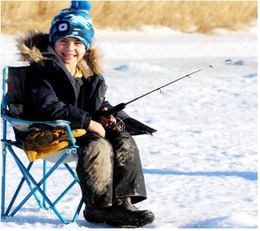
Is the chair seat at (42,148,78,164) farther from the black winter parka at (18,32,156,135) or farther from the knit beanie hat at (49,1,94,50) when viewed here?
the knit beanie hat at (49,1,94,50)

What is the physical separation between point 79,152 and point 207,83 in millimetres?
5871

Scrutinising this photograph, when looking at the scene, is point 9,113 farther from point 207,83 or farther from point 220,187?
point 207,83

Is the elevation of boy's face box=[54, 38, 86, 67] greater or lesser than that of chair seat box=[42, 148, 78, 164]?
greater

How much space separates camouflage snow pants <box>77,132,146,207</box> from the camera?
2.99 meters

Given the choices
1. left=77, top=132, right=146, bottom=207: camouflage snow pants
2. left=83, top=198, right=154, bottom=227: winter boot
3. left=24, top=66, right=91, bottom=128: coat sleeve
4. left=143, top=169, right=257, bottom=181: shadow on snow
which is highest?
left=24, top=66, right=91, bottom=128: coat sleeve

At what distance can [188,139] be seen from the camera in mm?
5531

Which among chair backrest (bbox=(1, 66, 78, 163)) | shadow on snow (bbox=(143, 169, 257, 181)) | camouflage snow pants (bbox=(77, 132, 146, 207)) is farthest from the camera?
shadow on snow (bbox=(143, 169, 257, 181))

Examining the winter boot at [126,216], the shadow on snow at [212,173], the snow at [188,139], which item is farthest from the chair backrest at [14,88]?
the shadow on snow at [212,173]

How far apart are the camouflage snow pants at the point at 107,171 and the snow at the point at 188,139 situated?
193mm

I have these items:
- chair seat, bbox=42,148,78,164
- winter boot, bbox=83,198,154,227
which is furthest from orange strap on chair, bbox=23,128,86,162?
winter boot, bbox=83,198,154,227

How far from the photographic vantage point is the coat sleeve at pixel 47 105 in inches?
121

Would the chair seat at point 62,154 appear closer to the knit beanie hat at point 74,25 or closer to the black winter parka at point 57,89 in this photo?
the black winter parka at point 57,89

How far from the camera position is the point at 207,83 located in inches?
344

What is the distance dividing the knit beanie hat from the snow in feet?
2.00
